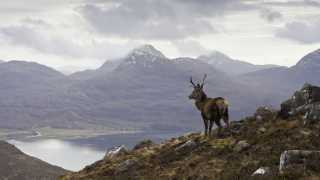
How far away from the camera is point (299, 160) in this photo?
24297 millimetres

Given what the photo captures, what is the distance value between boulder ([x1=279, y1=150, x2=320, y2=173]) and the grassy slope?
1.56ft

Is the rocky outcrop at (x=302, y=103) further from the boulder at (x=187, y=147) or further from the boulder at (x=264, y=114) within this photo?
the boulder at (x=187, y=147)

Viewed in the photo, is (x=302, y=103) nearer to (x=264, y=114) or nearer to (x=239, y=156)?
(x=264, y=114)

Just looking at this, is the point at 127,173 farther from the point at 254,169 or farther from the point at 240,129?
the point at 254,169

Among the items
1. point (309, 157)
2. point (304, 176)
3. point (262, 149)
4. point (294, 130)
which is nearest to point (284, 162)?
point (309, 157)

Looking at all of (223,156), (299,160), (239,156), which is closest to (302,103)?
(223,156)

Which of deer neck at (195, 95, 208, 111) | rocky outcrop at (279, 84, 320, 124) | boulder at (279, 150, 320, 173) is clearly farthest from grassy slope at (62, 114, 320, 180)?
deer neck at (195, 95, 208, 111)

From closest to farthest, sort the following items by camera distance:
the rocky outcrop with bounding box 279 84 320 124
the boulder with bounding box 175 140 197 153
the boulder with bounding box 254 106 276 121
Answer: the boulder with bounding box 175 140 197 153, the rocky outcrop with bounding box 279 84 320 124, the boulder with bounding box 254 106 276 121

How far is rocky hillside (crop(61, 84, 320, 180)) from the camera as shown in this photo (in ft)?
79.9

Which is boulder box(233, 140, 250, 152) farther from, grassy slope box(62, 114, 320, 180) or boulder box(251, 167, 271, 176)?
boulder box(251, 167, 271, 176)

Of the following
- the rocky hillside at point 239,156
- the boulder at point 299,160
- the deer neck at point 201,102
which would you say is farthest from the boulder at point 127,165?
the boulder at point 299,160

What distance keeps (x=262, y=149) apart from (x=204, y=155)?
12.5 feet

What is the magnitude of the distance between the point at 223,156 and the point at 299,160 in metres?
7.18

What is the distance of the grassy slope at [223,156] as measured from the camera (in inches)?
1096
